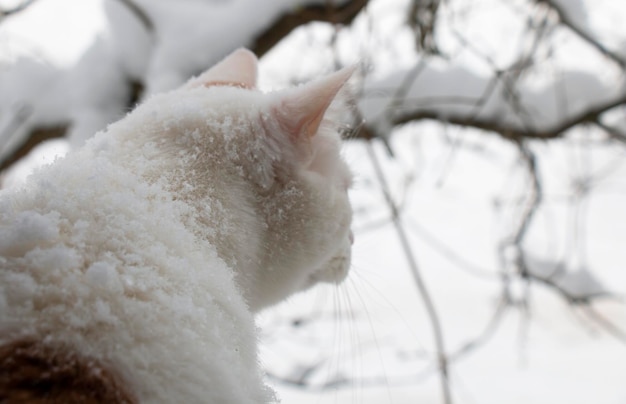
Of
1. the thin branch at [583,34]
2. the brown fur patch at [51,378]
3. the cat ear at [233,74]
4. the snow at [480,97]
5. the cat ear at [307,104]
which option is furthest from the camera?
the snow at [480,97]

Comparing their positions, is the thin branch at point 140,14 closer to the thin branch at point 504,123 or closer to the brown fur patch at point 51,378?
the thin branch at point 504,123

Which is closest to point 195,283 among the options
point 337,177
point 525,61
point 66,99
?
point 337,177

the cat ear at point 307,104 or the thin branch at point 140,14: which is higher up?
the thin branch at point 140,14

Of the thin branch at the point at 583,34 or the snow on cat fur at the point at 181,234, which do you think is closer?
the snow on cat fur at the point at 181,234

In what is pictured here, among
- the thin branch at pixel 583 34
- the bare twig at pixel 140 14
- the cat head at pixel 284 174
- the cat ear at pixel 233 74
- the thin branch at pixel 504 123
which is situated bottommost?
the thin branch at pixel 504 123

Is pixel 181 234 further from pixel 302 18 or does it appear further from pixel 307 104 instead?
pixel 302 18

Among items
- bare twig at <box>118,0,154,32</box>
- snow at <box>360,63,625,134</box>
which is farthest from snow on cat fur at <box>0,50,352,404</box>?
snow at <box>360,63,625,134</box>

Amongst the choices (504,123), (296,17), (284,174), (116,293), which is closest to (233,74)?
(284,174)

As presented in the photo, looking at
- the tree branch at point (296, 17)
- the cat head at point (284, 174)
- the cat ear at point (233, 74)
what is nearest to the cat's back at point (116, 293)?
the cat head at point (284, 174)
